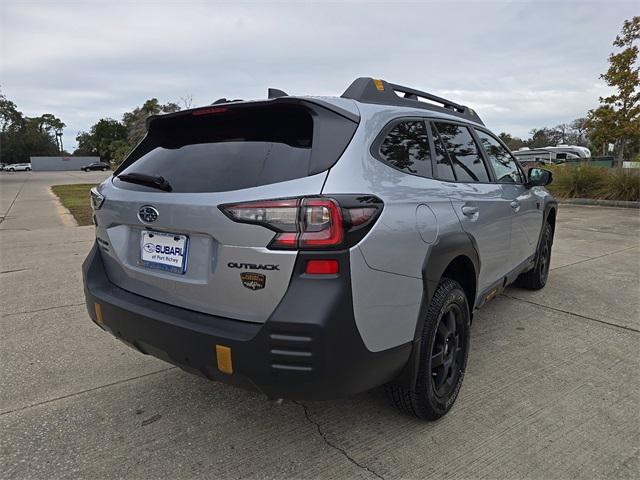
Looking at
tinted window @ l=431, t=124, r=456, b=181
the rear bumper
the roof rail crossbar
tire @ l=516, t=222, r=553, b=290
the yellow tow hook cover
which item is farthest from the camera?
tire @ l=516, t=222, r=553, b=290

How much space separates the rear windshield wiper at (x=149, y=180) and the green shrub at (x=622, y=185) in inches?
585

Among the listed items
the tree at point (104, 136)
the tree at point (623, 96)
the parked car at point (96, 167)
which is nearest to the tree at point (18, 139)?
the tree at point (104, 136)

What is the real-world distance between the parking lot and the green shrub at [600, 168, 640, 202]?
11.3 metres

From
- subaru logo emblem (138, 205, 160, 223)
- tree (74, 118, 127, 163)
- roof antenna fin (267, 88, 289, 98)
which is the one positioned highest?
tree (74, 118, 127, 163)

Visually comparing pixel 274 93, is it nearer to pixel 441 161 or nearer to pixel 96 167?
pixel 441 161

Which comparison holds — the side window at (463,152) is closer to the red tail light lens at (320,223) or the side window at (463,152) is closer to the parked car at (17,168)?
the red tail light lens at (320,223)

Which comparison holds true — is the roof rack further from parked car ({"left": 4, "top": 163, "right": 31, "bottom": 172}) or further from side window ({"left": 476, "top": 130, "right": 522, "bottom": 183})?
parked car ({"left": 4, "top": 163, "right": 31, "bottom": 172})

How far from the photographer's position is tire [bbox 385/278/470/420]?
2.32 metres

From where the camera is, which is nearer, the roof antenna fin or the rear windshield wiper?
the rear windshield wiper

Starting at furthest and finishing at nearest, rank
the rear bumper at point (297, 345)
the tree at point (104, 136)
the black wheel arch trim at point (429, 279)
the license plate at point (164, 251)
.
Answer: the tree at point (104, 136)
the black wheel arch trim at point (429, 279)
the license plate at point (164, 251)
the rear bumper at point (297, 345)

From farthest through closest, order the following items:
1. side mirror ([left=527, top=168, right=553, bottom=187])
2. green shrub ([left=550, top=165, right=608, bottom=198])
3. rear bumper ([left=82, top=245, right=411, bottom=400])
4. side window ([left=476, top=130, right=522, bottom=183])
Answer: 1. green shrub ([left=550, top=165, right=608, bottom=198])
2. side mirror ([left=527, top=168, right=553, bottom=187])
3. side window ([left=476, top=130, right=522, bottom=183])
4. rear bumper ([left=82, top=245, right=411, bottom=400])

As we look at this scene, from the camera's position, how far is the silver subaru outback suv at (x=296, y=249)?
6.00 ft

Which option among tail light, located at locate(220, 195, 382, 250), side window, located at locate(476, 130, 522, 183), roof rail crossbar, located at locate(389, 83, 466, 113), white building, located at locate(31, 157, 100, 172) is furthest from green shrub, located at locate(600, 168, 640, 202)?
white building, located at locate(31, 157, 100, 172)

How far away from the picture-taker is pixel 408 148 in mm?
2475
